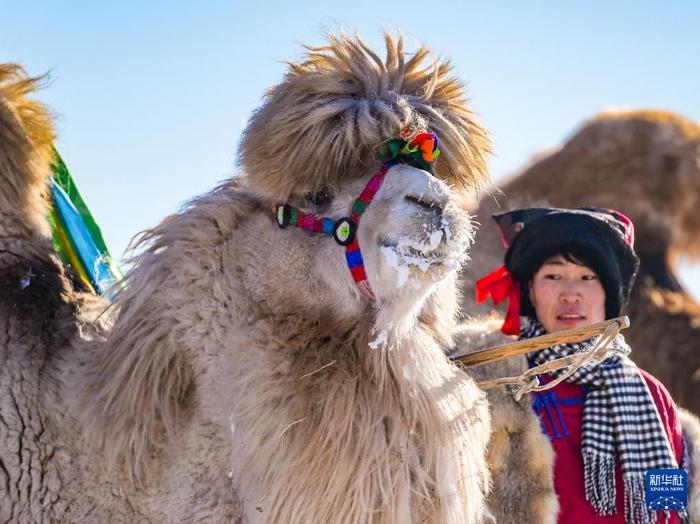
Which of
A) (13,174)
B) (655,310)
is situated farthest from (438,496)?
(655,310)

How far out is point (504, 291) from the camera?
3.42 m

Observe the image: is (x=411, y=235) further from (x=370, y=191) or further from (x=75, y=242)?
(x=75, y=242)

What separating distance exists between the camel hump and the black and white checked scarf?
5.71 feet

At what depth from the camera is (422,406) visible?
215 centimetres

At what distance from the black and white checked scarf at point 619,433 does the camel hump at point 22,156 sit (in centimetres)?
174

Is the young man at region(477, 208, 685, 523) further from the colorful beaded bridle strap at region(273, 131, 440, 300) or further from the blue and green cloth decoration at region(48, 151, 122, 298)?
the blue and green cloth decoration at region(48, 151, 122, 298)

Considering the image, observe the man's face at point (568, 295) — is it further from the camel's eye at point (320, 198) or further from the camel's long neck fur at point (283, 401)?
the camel's eye at point (320, 198)

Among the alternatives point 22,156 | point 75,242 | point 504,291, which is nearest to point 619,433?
point 504,291

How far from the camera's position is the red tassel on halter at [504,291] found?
11.0ft

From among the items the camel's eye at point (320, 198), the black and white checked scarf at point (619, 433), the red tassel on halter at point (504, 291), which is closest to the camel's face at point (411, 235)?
the camel's eye at point (320, 198)

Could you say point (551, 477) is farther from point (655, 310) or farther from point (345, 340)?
point (655, 310)

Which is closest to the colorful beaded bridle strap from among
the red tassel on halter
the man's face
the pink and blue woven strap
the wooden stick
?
the pink and blue woven strap

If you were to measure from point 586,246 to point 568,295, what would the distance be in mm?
187

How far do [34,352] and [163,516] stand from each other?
21.8 inches
